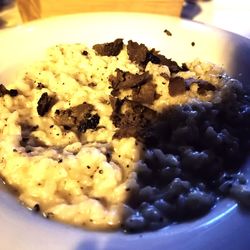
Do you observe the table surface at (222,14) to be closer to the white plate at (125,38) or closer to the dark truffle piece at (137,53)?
the white plate at (125,38)

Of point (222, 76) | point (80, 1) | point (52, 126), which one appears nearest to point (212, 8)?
point (80, 1)

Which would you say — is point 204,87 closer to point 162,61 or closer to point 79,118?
point 162,61

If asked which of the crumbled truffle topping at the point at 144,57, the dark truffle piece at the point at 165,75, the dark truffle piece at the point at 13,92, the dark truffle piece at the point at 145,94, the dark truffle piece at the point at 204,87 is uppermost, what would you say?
the crumbled truffle topping at the point at 144,57

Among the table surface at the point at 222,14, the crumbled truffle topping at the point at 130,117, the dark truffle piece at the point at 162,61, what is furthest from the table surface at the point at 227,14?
the crumbled truffle topping at the point at 130,117

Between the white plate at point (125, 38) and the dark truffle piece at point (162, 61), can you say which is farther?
the dark truffle piece at point (162, 61)

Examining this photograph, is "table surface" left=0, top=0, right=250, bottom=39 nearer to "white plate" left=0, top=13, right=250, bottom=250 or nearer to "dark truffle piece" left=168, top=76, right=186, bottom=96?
"white plate" left=0, top=13, right=250, bottom=250

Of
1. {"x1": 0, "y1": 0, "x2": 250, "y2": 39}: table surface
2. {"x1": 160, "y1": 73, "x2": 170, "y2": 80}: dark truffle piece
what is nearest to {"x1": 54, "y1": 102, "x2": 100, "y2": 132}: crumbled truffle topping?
{"x1": 160, "y1": 73, "x2": 170, "y2": 80}: dark truffle piece

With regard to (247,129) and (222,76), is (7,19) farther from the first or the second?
(247,129)

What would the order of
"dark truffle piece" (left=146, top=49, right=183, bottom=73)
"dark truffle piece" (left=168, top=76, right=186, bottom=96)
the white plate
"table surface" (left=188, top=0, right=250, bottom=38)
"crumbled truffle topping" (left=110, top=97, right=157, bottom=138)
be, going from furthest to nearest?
1. "table surface" (left=188, top=0, right=250, bottom=38)
2. "dark truffle piece" (left=146, top=49, right=183, bottom=73)
3. "dark truffle piece" (left=168, top=76, right=186, bottom=96)
4. "crumbled truffle topping" (left=110, top=97, right=157, bottom=138)
5. the white plate
